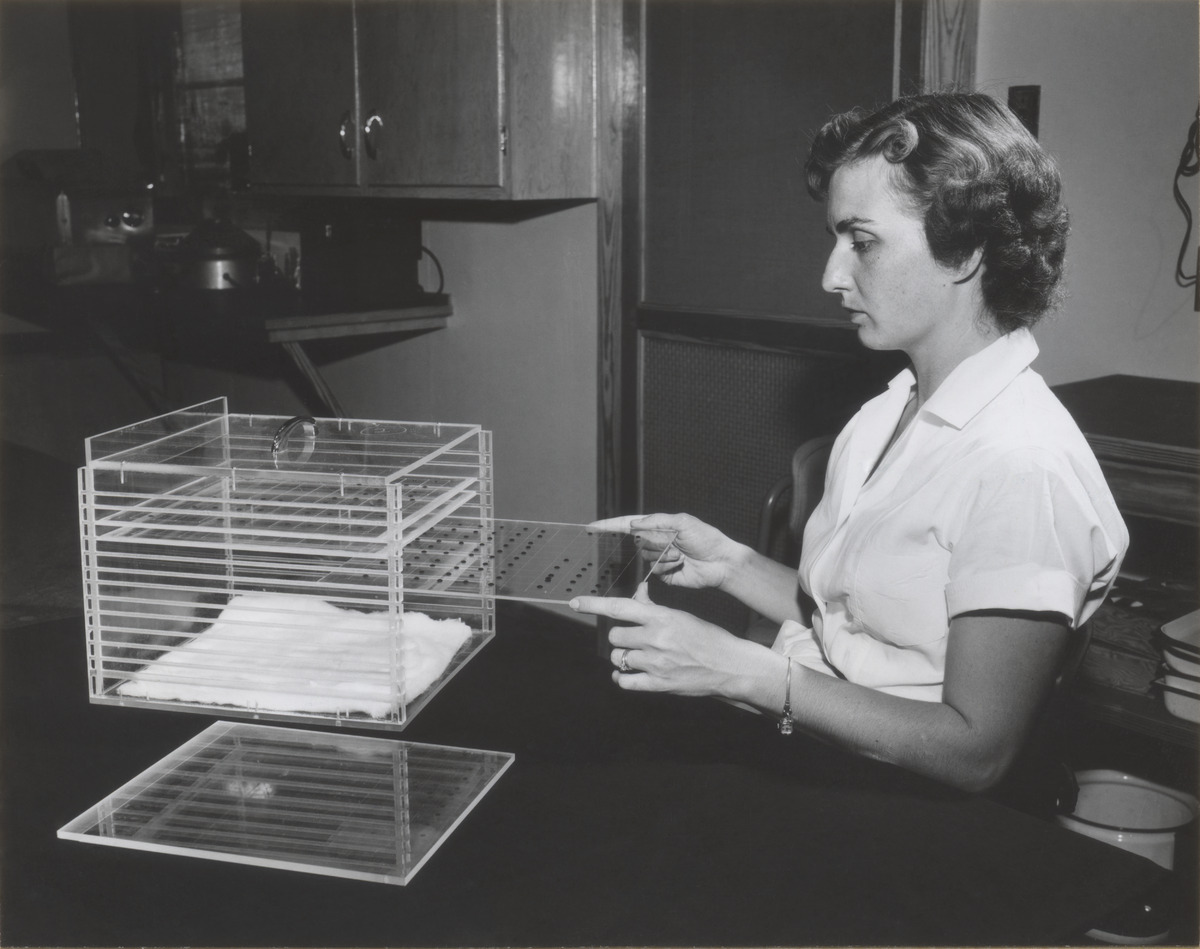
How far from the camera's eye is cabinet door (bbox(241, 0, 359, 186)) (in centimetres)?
321

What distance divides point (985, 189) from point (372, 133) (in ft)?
7.15

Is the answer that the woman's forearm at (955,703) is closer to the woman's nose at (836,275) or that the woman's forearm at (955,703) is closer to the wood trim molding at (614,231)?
the woman's nose at (836,275)

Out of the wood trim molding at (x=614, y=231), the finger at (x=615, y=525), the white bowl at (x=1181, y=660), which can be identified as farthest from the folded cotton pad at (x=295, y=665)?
the wood trim molding at (x=614, y=231)

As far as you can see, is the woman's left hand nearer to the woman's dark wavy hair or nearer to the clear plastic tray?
the clear plastic tray

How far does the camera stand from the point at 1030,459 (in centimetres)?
127

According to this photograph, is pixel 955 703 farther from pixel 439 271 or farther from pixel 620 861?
pixel 439 271

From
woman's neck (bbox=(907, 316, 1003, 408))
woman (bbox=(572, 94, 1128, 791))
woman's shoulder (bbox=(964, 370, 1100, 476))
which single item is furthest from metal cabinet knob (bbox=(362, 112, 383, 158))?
woman's shoulder (bbox=(964, 370, 1100, 476))

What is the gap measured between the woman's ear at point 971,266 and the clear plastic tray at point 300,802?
79 centimetres

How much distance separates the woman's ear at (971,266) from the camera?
1.41m

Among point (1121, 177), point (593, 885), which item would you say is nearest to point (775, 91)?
point (1121, 177)

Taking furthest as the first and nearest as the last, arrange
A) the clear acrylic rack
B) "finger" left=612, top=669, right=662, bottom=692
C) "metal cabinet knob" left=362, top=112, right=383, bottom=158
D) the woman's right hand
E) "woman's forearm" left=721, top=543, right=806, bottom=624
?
1. "metal cabinet knob" left=362, top=112, right=383, bottom=158
2. "woman's forearm" left=721, top=543, right=806, bottom=624
3. the woman's right hand
4. "finger" left=612, top=669, right=662, bottom=692
5. the clear acrylic rack

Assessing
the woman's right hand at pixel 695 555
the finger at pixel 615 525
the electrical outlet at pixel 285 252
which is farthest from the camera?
the electrical outlet at pixel 285 252

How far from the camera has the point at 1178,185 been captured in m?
2.37

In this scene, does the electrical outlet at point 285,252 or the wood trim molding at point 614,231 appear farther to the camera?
the electrical outlet at point 285,252
